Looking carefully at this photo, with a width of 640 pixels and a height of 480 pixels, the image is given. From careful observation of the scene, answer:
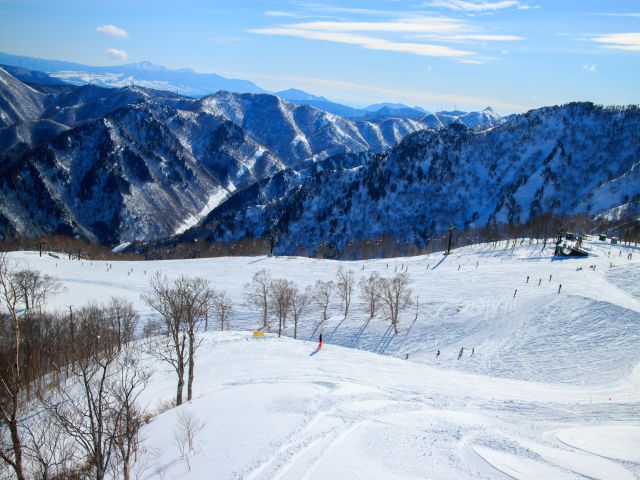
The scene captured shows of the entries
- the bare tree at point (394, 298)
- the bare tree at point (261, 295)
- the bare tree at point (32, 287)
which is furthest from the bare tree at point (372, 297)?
the bare tree at point (32, 287)

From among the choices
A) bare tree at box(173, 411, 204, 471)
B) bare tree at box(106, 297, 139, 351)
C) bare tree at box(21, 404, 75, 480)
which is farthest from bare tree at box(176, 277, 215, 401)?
bare tree at box(106, 297, 139, 351)

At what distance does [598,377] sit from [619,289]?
31261 mm

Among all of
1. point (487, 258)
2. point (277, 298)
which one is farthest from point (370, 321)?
point (487, 258)

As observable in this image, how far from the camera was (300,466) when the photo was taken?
20.1 metres

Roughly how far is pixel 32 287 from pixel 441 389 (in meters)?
69.1

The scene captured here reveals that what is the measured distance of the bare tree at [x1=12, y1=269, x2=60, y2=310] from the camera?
71.1 meters

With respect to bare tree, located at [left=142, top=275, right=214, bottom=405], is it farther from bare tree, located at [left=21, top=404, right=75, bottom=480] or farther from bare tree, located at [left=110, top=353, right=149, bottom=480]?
bare tree, located at [left=21, top=404, right=75, bottom=480]

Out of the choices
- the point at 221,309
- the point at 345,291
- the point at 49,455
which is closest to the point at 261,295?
the point at 221,309

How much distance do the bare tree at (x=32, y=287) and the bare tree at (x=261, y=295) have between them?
33.2m

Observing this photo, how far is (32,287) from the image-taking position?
240ft

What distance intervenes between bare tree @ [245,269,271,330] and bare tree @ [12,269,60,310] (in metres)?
33.2

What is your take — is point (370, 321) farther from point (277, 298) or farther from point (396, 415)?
point (396, 415)

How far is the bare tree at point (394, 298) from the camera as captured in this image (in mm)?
64500

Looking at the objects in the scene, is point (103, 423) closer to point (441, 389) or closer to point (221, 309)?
point (441, 389)
